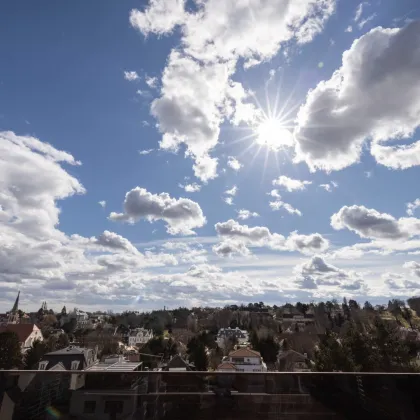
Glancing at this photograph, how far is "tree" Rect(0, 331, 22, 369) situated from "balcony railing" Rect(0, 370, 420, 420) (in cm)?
2669

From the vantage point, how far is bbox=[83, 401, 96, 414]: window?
2.01 meters

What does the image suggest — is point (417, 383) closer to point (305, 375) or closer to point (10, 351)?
point (305, 375)

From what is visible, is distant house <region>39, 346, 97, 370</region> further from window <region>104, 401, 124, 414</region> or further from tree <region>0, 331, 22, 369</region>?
window <region>104, 401, 124, 414</region>

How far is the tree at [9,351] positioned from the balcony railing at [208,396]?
26691mm

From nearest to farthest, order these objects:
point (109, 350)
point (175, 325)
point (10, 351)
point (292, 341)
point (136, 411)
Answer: point (136, 411)
point (10, 351)
point (109, 350)
point (292, 341)
point (175, 325)

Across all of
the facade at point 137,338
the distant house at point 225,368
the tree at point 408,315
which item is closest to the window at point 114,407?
the distant house at point 225,368

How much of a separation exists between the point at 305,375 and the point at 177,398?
0.86 m

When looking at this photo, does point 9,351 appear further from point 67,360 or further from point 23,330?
point 23,330

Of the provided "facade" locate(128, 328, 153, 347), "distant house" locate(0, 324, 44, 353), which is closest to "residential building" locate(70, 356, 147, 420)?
"distant house" locate(0, 324, 44, 353)

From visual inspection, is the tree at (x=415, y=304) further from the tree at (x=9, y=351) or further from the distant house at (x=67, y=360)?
the tree at (x=9, y=351)

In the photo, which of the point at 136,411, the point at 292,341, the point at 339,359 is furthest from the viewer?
the point at 292,341

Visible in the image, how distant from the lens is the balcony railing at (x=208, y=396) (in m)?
2.00

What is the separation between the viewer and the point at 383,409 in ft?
6.56

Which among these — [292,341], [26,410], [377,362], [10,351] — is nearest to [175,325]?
[292,341]
